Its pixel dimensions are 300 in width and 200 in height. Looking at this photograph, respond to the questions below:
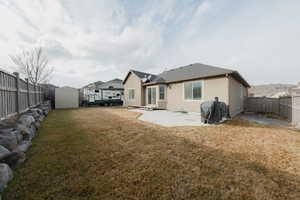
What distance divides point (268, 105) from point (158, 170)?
12.2m

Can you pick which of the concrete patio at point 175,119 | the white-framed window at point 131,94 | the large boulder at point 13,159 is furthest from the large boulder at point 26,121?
the white-framed window at point 131,94

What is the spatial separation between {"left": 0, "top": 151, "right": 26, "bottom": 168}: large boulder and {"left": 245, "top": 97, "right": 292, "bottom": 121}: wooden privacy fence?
41.8ft

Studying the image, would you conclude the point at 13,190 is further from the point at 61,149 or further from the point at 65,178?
the point at 61,149

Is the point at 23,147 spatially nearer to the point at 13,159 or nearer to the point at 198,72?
the point at 13,159

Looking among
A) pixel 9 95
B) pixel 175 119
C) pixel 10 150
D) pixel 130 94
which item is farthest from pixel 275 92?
pixel 9 95

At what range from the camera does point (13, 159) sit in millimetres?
2219

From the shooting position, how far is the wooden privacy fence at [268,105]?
8.24m

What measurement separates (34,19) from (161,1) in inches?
338

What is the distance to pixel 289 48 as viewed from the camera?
884 centimetres

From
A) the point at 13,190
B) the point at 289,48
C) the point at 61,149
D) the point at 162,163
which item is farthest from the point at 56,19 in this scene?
the point at 289,48

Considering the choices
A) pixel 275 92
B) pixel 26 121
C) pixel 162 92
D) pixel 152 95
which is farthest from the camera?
pixel 275 92

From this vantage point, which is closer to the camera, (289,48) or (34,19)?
(34,19)

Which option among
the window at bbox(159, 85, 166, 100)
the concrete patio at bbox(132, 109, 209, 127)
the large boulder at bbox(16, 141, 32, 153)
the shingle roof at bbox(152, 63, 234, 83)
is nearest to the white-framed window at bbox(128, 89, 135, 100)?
the window at bbox(159, 85, 166, 100)

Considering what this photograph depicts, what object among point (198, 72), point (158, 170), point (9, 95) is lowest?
point (158, 170)
